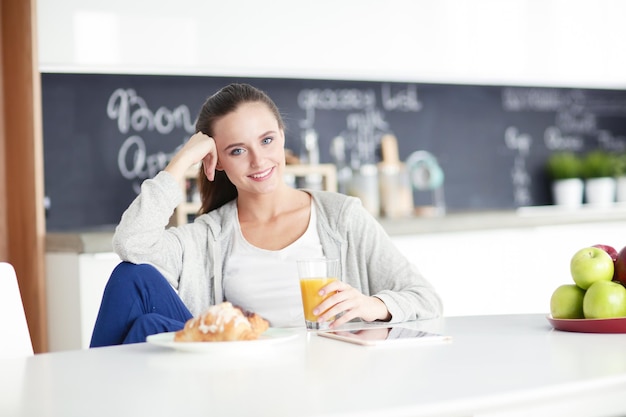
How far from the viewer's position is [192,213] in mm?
3508

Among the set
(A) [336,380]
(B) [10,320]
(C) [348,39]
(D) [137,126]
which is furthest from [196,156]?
(C) [348,39]

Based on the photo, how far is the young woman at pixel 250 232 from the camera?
2.01 metres

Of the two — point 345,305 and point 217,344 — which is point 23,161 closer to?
point 345,305

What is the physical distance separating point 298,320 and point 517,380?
3.41ft

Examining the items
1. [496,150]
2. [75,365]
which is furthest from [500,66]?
[75,365]

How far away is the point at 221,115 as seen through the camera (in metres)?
2.18

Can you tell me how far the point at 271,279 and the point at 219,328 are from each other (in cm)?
75

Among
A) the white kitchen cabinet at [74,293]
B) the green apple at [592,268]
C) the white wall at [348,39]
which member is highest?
the white wall at [348,39]

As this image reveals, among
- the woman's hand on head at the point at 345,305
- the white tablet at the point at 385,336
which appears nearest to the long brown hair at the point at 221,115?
the woman's hand on head at the point at 345,305

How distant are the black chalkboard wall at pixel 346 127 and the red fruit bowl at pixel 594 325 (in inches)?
98.6

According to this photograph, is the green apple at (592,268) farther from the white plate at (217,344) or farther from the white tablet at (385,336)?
the white plate at (217,344)

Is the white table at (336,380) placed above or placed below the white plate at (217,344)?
below

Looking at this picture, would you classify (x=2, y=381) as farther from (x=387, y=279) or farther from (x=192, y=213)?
(x=192, y=213)

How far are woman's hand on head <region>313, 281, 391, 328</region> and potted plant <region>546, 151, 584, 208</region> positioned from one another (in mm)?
3239
